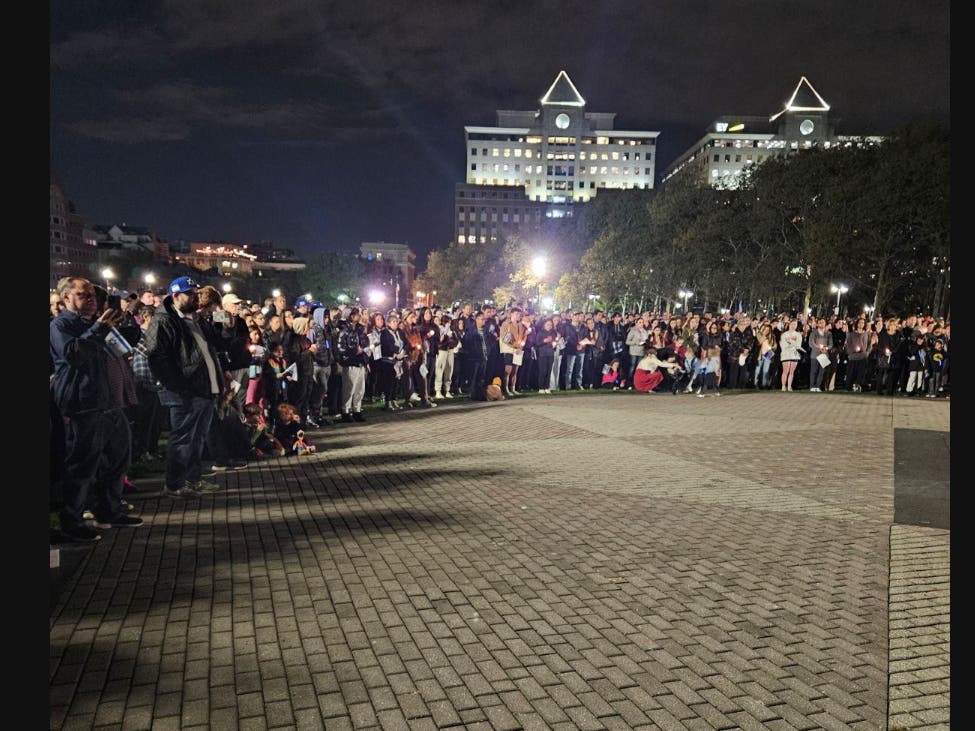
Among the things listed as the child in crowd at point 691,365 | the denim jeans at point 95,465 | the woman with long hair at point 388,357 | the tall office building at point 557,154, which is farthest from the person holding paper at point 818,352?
the tall office building at point 557,154

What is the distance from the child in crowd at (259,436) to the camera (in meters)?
9.81

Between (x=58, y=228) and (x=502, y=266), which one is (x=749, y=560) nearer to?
(x=502, y=266)

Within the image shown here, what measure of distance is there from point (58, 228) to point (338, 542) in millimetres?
159166

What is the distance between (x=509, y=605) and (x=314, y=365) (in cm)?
866

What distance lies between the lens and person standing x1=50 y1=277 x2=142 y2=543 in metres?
6.07

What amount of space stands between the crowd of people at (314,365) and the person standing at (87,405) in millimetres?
12

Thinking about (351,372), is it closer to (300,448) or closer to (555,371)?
(300,448)

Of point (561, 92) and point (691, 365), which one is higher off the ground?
point (561, 92)

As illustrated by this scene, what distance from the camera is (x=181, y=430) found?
7.58 m

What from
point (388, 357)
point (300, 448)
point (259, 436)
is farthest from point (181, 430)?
point (388, 357)

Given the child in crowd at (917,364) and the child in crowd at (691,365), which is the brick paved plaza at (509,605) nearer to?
the child in crowd at (691,365)

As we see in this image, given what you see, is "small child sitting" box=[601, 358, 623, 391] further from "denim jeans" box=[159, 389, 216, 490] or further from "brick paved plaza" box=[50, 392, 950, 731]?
"denim jeans" box=[159, 389, 216, 490]

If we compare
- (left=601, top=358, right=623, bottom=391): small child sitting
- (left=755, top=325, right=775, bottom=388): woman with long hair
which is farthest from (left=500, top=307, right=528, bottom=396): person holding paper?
(left=755, top=325, right=775, bottom=388): woman with long hair

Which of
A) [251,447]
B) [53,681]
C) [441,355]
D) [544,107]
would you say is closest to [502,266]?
[441,355]
